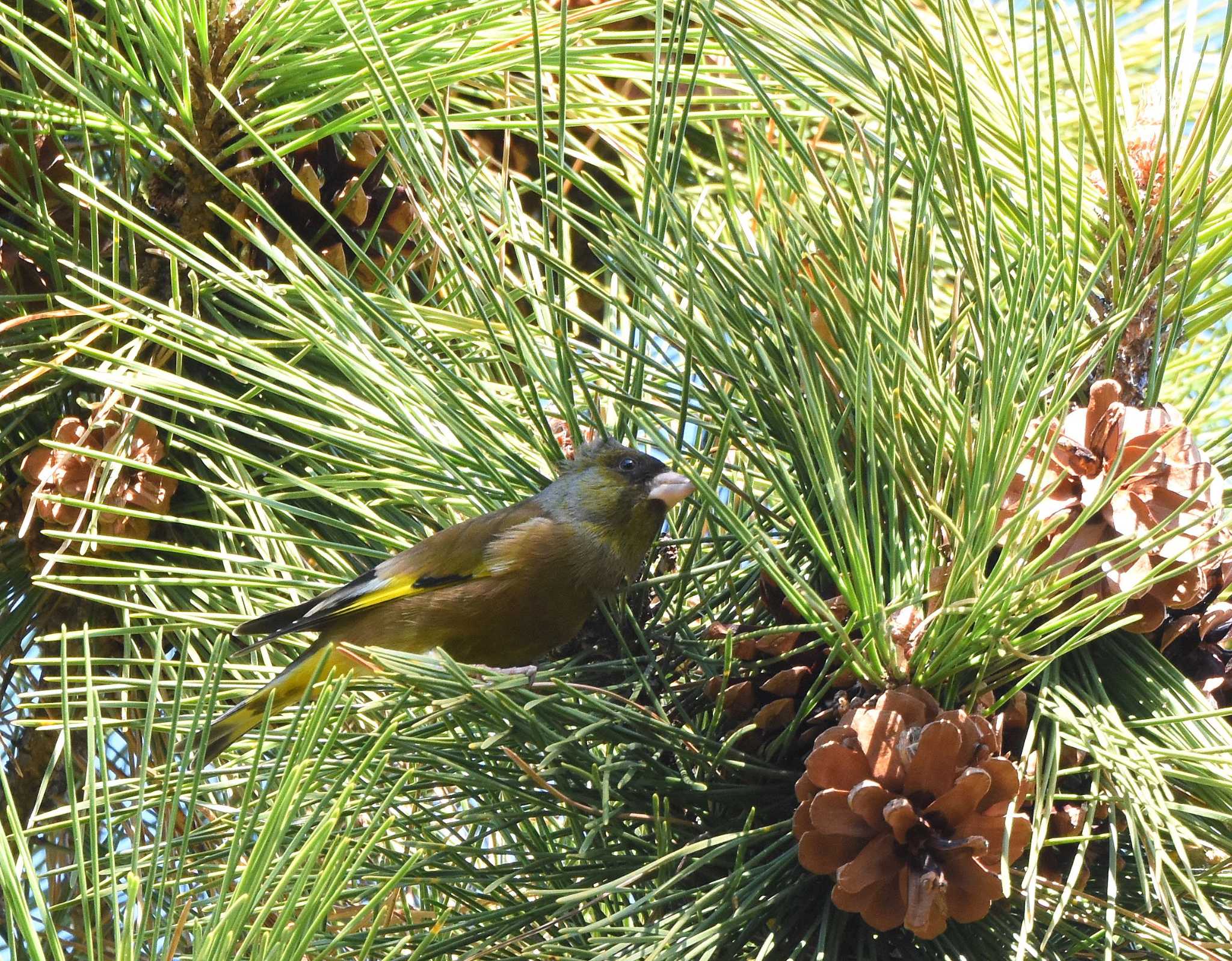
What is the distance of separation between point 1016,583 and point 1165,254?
1.91 ft

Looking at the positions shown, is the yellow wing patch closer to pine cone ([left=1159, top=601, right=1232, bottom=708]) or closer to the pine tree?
the pine tree

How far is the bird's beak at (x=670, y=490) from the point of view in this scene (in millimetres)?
2412

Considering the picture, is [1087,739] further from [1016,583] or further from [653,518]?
[653,518]

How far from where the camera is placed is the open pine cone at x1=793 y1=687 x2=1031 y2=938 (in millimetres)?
1518

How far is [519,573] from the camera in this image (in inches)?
99.2

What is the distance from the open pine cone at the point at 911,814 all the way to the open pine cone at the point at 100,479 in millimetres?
1512

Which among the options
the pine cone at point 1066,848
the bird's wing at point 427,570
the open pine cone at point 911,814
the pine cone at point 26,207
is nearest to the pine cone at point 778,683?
the open pine cone at point 911,814

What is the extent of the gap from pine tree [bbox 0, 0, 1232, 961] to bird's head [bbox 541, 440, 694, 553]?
78 millimetres

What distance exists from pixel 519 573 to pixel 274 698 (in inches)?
20.3

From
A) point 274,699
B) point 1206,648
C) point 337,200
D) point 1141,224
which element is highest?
point 1141,224

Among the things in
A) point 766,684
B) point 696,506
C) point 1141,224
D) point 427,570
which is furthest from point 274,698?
point 1141,224

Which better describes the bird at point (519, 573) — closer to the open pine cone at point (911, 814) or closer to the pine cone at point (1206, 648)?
the open pine cone at point (911, 814)

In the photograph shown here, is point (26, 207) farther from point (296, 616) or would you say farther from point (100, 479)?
point (296, 616)

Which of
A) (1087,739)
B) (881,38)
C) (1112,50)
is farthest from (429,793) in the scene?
(1112,50)
